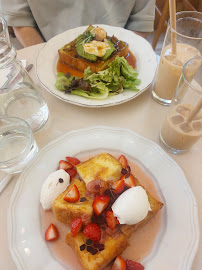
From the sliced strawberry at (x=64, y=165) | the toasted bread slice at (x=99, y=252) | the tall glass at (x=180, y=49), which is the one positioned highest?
the tall glass at (x=180, y=49)

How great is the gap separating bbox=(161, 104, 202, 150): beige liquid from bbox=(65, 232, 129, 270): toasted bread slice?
0.51 m

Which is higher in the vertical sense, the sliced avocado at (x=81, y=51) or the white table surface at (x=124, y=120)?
the sliced avocado at (x=81, y=51)

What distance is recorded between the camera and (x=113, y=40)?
5.00ft

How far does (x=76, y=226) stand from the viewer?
786mm

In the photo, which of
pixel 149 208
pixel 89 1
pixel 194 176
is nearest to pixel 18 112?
pixel 149 208

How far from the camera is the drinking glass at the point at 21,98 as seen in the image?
44.7 inches

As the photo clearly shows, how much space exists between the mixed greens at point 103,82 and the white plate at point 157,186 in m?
0.26

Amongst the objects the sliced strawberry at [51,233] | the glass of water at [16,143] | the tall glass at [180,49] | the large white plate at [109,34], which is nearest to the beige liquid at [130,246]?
the sliced strawberry at [51,233]

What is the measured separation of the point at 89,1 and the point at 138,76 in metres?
0.96

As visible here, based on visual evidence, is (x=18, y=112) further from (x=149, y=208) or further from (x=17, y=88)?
(x=149, y=208)

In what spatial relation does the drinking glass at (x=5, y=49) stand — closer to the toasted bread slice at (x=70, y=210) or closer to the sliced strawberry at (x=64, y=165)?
the sliced strawberry at (x=64, y=165)

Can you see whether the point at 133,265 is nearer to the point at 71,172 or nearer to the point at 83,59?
the point at 71,172

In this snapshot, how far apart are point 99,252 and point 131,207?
0.20 meters

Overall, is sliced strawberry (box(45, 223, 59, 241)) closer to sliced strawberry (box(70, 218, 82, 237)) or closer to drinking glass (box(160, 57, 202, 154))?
sliced strawberry (box(70, 218, 82, 237))
